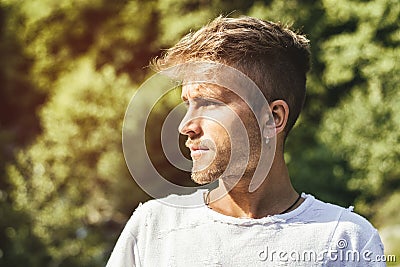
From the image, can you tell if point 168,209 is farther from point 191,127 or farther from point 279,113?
point 279,113

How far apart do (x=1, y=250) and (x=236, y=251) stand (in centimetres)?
429

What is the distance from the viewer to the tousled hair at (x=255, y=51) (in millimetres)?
1760

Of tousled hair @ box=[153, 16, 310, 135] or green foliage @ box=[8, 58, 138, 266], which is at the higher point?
green foliage @ box=[8, 58, 138, 266]

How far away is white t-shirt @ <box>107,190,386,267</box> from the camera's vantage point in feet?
5.70

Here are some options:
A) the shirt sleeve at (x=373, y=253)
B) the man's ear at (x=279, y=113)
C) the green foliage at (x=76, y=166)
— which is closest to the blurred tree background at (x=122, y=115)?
the green foliage at (x=76, y=166)

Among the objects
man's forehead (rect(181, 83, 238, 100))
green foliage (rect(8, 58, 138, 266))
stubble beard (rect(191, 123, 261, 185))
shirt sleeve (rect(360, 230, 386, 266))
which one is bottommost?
shirt sleeve (rect(360, 230, 386, 266))

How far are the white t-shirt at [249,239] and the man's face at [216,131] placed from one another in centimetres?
12

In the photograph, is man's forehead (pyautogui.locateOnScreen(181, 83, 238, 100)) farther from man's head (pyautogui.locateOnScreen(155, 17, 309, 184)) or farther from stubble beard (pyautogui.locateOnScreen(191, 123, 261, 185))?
stubble beard (pyautogui.locateOnScreen(191, 123, 261, 185))

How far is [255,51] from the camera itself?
5.80ft

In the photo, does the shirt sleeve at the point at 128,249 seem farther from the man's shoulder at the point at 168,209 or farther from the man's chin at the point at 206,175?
the man's chin at the point at 206,175

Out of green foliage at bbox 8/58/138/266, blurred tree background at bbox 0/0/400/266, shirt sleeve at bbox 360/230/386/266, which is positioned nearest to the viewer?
shirt sleeve at bbox 360/230/386/266

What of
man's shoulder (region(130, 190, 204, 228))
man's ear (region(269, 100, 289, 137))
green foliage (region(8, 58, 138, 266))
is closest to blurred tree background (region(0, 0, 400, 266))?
green foliage (region(8, 58, 138, 266))

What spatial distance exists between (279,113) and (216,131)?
0.61 ft

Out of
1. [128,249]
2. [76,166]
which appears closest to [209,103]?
[128,249]
